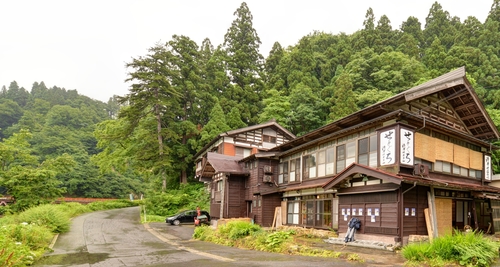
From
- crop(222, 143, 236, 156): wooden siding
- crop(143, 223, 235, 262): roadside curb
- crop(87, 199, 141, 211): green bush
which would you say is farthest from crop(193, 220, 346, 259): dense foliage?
crop(87, 199, 141, 211): green bush

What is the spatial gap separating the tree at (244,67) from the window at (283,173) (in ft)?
73.9

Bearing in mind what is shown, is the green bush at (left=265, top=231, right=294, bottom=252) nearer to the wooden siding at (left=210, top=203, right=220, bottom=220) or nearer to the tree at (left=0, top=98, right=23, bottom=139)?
the wooden siding at (left=210, top=203, right=220, bottom=220)

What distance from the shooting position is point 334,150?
19156 mm

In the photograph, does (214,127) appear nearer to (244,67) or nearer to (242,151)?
(242,151)

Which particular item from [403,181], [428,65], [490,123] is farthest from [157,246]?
[428,65]

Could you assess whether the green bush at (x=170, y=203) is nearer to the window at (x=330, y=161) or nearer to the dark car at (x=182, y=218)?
the dark car at (x=182, y=218)

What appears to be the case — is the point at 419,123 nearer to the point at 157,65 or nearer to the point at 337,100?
the point at 337,100

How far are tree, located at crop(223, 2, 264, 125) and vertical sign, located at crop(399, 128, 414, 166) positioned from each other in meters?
32.8

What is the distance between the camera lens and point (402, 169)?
14680mm

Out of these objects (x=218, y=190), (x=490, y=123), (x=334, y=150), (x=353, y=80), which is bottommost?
(x=218, y=190)

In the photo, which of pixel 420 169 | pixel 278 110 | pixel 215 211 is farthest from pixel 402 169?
pixel 278 110

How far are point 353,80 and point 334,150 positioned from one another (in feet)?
89.1

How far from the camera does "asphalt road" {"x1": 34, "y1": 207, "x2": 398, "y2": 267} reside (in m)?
12.1

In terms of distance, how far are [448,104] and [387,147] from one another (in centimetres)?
655
